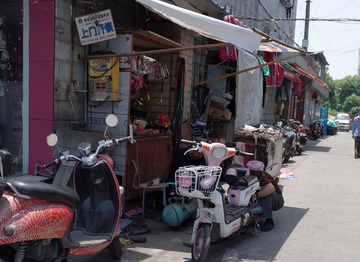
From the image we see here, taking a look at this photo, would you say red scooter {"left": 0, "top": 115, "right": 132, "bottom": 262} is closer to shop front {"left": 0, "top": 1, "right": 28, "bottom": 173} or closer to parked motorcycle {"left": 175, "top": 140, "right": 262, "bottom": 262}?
parked motorcycle {"left": 175, "top": 140, "right": 262, "bottom": 262}

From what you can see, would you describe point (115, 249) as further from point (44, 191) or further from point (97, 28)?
point (97, 28)

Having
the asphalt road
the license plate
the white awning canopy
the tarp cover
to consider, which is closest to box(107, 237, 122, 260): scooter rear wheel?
the asphalt road

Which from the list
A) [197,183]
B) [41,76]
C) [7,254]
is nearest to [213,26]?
[197,183]

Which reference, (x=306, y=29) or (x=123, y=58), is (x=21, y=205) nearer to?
(x=123, y=58)

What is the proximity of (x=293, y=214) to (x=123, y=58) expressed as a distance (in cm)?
389

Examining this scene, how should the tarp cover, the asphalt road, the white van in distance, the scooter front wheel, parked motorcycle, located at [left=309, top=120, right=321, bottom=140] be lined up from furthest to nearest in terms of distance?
the white van in distance
parked motorcycle, located at [left=309, top=120, right=321, bottom=140]
the tarp cover
the asphalt road
the scooter front wheel

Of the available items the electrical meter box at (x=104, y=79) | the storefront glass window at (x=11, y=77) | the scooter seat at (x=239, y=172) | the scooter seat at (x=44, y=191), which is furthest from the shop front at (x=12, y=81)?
the scooter seat at (x=239, y=172)

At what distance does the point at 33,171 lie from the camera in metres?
5.13

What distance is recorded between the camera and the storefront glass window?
5039mm

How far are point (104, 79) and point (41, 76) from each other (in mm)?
908

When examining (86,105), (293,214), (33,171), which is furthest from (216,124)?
(33,171)

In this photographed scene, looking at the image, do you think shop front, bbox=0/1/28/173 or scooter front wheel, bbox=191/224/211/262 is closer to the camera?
scooter front wheel, bbox=191/224/211/262

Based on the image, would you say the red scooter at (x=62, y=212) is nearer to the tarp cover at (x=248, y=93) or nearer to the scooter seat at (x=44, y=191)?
the scooter seat at (x=44, y=191)

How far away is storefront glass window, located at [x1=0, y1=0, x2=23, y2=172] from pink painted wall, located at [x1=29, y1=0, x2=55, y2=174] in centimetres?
21
